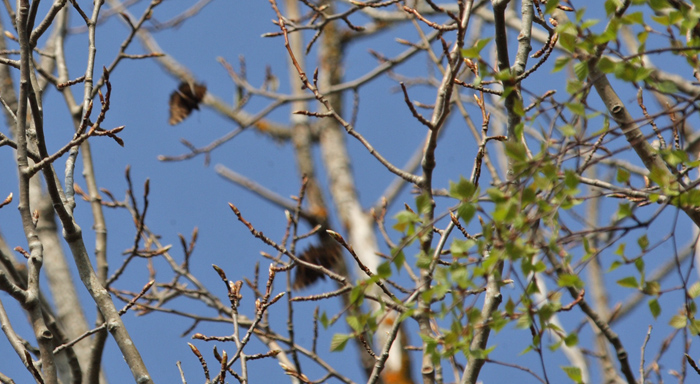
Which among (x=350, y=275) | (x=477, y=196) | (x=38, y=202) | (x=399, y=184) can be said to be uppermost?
(x=399, y=184)

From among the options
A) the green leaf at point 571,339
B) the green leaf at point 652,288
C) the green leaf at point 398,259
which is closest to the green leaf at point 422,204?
the green leaf at point 398,259

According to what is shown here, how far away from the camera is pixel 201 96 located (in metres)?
5.84

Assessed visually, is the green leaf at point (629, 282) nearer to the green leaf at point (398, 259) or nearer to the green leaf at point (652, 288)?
the green leaf at point (652, 288)

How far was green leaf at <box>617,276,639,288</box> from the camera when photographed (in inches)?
63.6

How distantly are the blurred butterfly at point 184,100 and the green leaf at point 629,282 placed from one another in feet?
14.6

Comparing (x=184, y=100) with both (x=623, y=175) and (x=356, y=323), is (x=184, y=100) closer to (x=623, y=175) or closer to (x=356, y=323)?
(x=356, y=323)

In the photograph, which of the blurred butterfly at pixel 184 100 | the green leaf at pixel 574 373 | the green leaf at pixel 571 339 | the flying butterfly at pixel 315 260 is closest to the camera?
the green leaf at pixel 571 339

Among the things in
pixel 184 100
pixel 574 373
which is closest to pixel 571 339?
pixel 574 373

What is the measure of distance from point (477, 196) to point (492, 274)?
20cm

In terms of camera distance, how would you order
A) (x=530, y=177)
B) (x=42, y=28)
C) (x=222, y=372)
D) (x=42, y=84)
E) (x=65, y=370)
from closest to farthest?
1. (x=530, y=177)
2. (x=222, y=372)
3. (x=42, y=28)
4. (x=65, y=370)
5. (x=42, y=84)

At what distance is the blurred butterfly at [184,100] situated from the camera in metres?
5.67

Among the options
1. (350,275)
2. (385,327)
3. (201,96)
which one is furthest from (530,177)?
(350,275)

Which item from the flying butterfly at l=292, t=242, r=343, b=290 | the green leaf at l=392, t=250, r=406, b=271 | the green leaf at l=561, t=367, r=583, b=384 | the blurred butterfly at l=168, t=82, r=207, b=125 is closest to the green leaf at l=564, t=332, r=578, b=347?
the green leaf at l=561, t=367, r=583, b=384

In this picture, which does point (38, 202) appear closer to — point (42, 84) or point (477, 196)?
point (42, 84)
